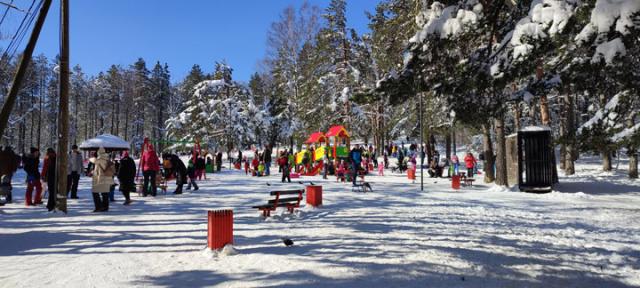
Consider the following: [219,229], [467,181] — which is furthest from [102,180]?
[467,181]

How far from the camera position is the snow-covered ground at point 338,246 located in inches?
205

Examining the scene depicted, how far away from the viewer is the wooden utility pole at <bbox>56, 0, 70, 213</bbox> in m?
10.4

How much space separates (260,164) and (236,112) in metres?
19.6

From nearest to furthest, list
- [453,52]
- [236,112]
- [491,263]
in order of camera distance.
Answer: [491,263] < [453,52] < [236,112]

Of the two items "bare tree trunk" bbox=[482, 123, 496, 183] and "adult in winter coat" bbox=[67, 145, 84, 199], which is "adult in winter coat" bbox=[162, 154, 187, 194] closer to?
"adult in winter coat" bbox=[67, 145, 84, 199]

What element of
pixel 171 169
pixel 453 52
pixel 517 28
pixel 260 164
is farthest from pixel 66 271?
pixel 260 164

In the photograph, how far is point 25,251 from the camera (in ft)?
21.2

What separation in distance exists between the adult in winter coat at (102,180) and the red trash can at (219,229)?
18.6 feet

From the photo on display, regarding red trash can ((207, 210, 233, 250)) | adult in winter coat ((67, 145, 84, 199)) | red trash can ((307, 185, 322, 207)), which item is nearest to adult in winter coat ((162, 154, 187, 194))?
adult in winter coat ((67, 145, 84, 199))

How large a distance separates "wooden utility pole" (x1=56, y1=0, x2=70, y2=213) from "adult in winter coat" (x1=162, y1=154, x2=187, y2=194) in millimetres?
4555

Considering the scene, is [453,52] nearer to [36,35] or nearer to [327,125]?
[36,35]

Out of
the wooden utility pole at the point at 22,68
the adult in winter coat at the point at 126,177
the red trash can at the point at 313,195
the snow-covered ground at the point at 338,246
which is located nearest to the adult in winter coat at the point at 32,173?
the snow-covered ground at the point at 338,246

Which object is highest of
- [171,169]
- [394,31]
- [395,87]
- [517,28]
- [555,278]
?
[394,31]

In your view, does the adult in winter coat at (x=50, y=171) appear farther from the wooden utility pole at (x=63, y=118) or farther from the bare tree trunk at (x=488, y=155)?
the bare tree trunk at (x=488, y=155)
